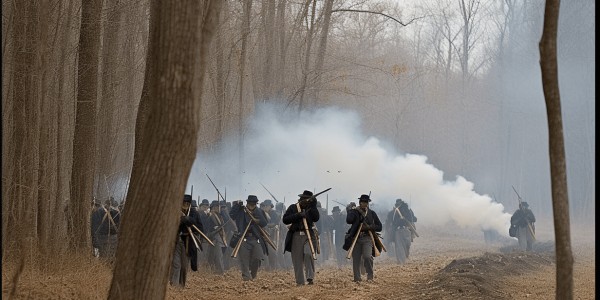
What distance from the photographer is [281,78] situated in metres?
38.1

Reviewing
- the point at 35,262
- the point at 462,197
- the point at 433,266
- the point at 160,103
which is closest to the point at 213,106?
the point at 462,197

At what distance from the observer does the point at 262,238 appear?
70.5 ft

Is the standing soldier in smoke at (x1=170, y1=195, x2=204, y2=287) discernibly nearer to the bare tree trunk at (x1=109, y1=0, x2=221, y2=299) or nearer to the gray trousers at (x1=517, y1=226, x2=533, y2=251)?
the bare tree trunk at (x1=109, y1=0, x2=221, y2=299)

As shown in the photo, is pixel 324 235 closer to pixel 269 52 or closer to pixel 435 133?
pixel 269 52

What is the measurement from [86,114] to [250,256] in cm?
533

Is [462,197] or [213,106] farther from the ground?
[213,106]

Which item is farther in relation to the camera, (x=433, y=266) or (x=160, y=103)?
(x=433, y=266)

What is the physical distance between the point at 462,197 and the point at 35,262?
25586 mm

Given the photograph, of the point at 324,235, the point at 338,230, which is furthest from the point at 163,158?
the point at 324,235

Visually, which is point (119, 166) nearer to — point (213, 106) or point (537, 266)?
point (213, 106)

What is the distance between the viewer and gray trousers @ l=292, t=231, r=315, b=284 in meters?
19.1

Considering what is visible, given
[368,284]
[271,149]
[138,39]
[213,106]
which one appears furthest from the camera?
[213,106]

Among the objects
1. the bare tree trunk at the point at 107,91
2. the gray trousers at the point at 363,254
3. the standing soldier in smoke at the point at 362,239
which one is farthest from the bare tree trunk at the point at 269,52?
the gray trousers at the point at 363,254

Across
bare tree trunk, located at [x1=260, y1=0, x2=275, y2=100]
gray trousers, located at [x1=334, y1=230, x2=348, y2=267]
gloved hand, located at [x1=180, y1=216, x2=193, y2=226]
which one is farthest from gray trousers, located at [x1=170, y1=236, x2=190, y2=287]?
bare tree trunk, located at [x1=260, y1=0, x2=275, y2=100]
